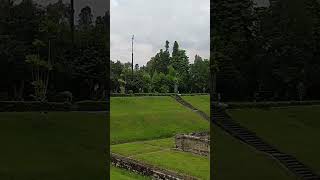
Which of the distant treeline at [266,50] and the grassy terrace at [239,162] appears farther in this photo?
the distant treeline at [266,50]

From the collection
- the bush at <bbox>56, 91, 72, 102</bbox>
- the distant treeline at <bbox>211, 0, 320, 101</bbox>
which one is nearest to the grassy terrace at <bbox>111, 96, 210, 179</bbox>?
the distant treeline at <bbox>211, 0, 320, 101</bbox>

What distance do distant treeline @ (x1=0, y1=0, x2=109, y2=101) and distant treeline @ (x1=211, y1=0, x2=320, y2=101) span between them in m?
3.39

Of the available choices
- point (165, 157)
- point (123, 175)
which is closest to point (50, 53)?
point (123, 175)

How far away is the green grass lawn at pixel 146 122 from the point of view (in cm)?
1959

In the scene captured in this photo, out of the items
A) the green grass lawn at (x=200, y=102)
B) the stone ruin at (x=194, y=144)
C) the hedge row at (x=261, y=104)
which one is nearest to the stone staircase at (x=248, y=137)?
the hedge row at (x=261, y=104)

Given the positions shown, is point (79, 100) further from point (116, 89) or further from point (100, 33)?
point (116, 89)

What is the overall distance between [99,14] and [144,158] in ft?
20.3

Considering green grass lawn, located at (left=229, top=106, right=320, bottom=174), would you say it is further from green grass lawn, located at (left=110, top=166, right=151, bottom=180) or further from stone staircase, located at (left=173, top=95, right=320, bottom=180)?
green grass lawn, located at (left=110, top=166, right=151, bottom=180)

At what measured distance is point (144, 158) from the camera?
14500 mm

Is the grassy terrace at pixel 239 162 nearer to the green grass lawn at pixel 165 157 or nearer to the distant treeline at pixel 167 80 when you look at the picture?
the green grass lawn at pixel 165 157

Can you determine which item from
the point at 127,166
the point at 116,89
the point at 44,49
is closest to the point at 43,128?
the point at 44,49

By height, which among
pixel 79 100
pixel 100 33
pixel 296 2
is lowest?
pixel 79 100

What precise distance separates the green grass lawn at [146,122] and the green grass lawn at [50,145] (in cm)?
778

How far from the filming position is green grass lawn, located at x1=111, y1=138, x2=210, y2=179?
12.9 m
